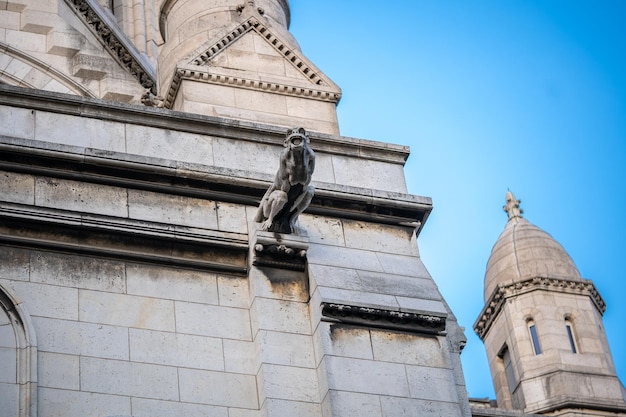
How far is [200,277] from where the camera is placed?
18.5m

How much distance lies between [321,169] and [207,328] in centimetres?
313

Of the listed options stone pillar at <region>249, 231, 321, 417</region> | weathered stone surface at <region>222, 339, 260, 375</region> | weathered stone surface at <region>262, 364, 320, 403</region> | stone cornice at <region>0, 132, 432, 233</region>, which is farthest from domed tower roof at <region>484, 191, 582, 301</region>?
weathered stone surface at <region>262, 364, 320, 403</region>

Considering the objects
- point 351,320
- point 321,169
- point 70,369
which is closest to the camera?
point 70,369

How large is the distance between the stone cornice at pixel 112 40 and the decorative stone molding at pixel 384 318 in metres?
10.2

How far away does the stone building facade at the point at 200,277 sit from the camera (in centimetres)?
1722

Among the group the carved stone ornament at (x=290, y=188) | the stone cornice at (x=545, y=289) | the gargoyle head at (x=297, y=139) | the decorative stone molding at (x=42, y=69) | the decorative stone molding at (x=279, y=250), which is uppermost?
the decorative stone molding at (x=42, y=69)

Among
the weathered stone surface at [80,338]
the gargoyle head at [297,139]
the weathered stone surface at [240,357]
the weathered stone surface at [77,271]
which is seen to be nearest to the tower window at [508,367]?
the weathered stone surface at [240,357]

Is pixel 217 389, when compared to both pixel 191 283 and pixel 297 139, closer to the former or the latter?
pixel 191 283

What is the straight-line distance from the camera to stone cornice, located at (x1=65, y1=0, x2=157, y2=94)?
90.1ft

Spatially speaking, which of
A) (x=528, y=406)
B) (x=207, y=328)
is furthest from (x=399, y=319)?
(x=528, y=406)

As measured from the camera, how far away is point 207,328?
59.2ft

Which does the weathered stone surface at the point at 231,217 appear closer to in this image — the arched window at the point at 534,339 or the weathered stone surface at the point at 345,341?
the weathered stone surface at the point at 345,341

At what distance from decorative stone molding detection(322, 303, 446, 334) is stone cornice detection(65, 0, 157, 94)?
1021 centimetres

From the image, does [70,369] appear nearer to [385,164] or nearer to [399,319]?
[399,319]
